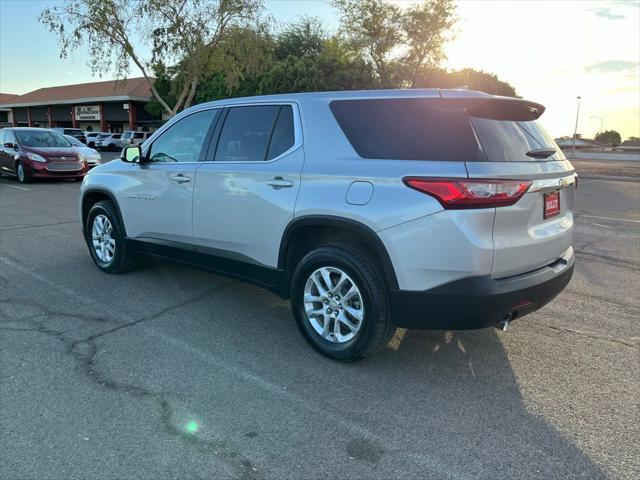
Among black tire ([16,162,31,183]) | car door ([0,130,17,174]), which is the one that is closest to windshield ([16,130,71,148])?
car door ([0,130,17,174])

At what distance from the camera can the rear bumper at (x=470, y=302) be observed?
3016 millimetres

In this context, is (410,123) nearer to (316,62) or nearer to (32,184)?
(32,184)

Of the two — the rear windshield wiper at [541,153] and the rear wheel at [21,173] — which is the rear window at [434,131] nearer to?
the rear windshield wiper at [541,153]

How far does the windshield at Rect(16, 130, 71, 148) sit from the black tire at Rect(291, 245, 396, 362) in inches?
551

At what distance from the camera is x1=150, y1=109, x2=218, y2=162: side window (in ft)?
15.3

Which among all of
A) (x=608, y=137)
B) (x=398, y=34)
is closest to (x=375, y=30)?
(x=398, y=34)

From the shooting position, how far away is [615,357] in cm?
375

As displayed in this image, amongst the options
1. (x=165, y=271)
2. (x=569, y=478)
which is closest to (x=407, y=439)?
(x=569, y=478)

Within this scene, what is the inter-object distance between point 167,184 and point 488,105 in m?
2.99

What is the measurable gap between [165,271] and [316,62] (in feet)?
96.3

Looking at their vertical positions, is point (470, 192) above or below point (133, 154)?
below

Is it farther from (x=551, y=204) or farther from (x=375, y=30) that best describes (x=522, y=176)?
(x=375, y=30)

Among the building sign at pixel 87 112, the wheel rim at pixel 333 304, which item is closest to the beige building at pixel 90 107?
the building sign at pixel 87 112

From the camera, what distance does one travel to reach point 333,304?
11.8 ft
